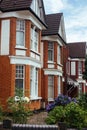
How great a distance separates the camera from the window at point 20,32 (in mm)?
21984

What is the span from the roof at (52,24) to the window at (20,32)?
7.23 meters

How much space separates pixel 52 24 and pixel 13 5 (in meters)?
9.31

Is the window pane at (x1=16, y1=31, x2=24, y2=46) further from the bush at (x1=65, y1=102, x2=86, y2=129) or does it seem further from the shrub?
the bush at (x1=65, y1=102, x2=86, y2=129)

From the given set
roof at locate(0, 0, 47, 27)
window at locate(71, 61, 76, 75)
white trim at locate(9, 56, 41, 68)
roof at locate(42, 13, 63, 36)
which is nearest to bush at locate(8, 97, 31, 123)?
white trim at locate(9, 56, 41, 68)

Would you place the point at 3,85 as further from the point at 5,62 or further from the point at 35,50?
the point at 35,50

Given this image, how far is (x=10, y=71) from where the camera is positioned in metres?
21.2

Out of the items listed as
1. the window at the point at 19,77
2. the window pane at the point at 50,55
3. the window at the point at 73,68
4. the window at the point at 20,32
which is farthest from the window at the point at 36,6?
the window at the point at 73,68

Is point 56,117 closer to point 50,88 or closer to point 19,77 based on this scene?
point 19,77

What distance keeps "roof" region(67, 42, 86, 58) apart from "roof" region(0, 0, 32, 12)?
83.7ft

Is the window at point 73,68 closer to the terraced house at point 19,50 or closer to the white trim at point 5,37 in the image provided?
the terraced house at point 19,50

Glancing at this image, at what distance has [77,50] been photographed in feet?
158

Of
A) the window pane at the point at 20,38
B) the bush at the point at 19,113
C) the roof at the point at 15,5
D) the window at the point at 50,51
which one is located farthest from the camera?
the window at the point at 50,51

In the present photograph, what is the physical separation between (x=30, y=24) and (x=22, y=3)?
1629mm

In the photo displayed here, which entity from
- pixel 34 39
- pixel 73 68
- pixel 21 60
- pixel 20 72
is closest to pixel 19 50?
pixel 21 60
